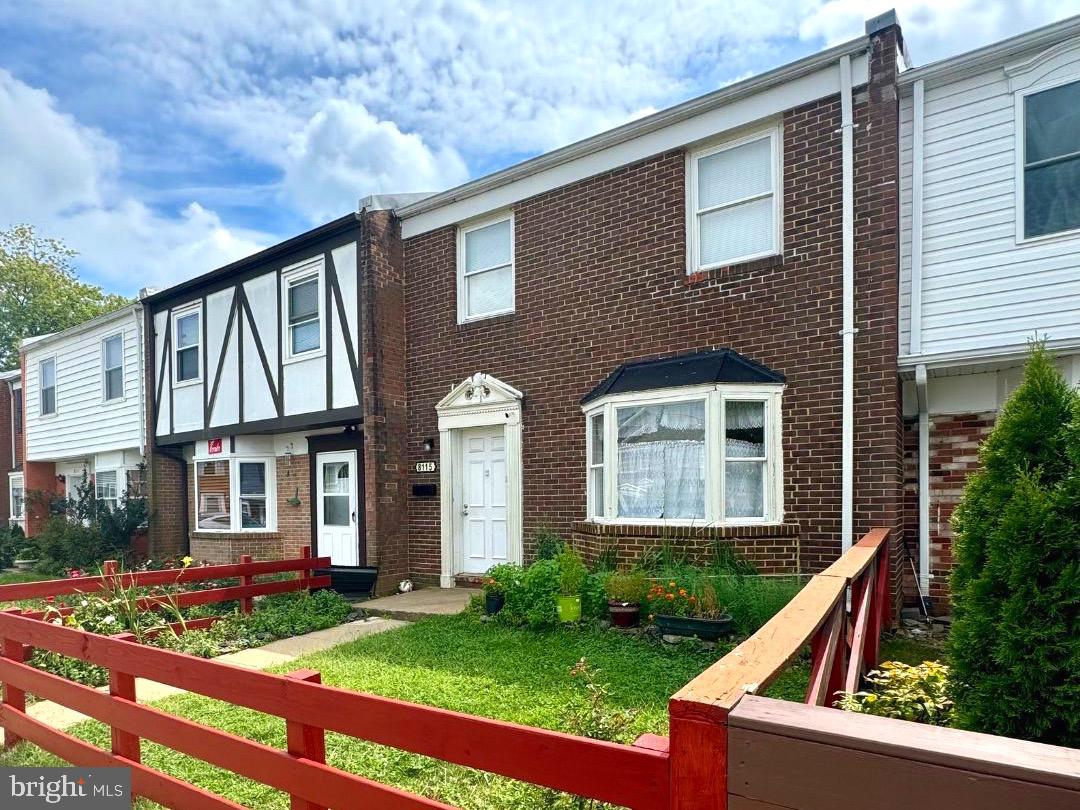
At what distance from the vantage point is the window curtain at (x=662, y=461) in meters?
7.05

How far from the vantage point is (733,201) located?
7301mm

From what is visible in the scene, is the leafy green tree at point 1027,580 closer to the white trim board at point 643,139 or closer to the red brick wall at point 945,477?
the red brick wall at point 945,477

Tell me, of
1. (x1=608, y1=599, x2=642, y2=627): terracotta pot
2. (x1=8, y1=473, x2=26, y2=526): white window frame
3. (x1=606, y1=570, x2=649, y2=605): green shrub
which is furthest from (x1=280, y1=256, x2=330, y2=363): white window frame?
(x1=8, y1=473, x2=26, y2=526): white window frame

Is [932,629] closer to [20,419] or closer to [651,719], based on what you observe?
[651,719]

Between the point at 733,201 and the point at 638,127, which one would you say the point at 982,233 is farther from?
the point at 638,127

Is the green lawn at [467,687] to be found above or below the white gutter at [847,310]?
below

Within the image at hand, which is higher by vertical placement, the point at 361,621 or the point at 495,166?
the point at 495,166

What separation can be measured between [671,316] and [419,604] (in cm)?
487

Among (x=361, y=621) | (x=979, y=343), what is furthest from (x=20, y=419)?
(x=979, y=343)

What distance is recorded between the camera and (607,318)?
→ 26.4 ft

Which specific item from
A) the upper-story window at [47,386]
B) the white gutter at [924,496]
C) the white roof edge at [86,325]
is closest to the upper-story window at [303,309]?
the white roof edge at [86,325]

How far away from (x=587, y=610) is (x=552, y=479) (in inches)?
86.2

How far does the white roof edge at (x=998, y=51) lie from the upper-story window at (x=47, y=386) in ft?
65.6

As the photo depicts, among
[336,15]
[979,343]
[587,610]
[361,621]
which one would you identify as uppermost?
[336,15]
